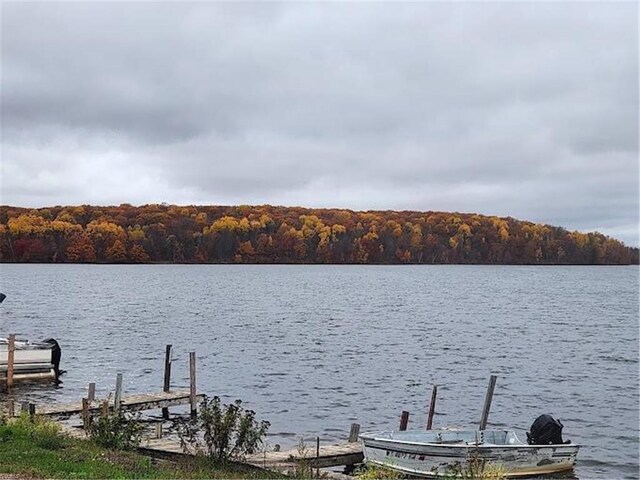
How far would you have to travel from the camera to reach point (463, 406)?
31.0 meters

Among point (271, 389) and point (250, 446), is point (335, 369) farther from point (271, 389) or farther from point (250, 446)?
point (250, 446)

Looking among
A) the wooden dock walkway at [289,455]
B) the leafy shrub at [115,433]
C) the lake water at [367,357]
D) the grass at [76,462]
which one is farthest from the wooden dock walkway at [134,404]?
the grass at [76,462]

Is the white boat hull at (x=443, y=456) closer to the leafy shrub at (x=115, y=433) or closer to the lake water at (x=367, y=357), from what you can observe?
the lake water at (x=367, y=357)

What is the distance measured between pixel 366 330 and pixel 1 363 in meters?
30.3

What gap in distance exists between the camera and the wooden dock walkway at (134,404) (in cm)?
2368

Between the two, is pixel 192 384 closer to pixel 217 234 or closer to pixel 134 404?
pixel 134 404

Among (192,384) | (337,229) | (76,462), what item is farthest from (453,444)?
(337,229)

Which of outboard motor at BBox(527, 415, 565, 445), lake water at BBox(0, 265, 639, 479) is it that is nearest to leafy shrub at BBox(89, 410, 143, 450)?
lake water at BBox(0, 265, 639, 479)

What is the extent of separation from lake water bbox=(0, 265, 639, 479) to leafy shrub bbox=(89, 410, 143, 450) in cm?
762

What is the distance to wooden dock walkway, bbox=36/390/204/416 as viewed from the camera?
932 inches

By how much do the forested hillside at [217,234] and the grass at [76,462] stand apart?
6271 inches

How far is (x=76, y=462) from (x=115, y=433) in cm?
316

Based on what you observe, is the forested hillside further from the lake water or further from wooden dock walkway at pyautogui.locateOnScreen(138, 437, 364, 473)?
wooden dock walkway at pyautogui.locateOnScreen(138, 437, 364, 473)

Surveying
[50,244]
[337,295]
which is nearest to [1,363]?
[337,295]
